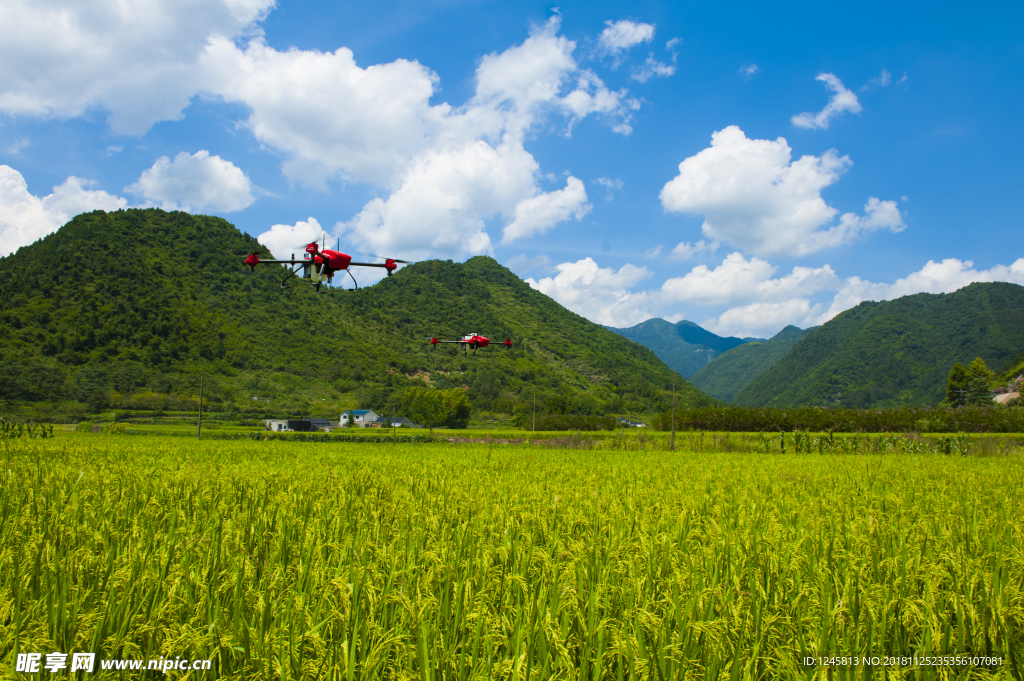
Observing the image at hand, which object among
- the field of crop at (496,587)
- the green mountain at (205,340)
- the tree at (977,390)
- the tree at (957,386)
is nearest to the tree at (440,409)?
the green mountain at (205,340)

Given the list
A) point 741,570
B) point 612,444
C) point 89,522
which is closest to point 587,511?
point 741,570

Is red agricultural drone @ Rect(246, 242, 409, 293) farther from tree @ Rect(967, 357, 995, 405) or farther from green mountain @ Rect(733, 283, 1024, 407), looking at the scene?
green mountain @ Rect(733, 283, 1024, 407)

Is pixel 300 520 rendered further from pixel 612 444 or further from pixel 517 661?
pixel 612 444

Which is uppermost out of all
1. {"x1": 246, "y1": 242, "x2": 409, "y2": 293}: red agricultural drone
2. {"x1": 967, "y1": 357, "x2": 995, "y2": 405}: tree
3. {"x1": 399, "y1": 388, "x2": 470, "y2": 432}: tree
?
{"x1": 246, "y1": 242, "x2": 409, "y2": 293}: red agricultural drone

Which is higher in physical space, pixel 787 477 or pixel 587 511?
pixel 587 511

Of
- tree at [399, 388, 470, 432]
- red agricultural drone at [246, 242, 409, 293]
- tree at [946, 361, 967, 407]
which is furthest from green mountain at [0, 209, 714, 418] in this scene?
red agricultural drone at [246, 242, 409, 293]

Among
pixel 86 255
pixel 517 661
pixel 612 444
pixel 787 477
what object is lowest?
pixel 612 444

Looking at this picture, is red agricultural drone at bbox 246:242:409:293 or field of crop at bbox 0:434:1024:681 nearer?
field of crop at bbox 0:434:1024:681

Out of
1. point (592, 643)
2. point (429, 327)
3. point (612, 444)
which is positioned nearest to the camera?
point (592, 643)
